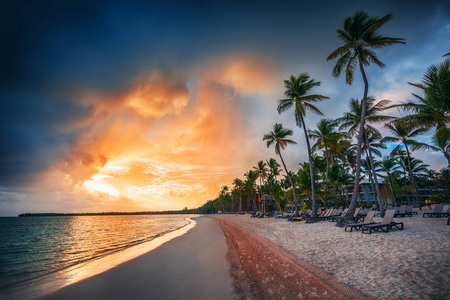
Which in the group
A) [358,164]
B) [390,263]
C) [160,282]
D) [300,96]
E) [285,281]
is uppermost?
[300,96]

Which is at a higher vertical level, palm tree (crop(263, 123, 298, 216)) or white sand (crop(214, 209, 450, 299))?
Result: palm tree (crop(263, 123, 298, 216))

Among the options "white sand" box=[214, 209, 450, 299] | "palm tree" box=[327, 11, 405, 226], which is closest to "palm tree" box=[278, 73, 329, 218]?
"palm tree" box=[327, 11, 405, 226]

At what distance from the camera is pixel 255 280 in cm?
546

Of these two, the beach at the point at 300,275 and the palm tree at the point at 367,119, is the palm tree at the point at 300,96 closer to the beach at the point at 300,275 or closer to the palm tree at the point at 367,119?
the palm tree at the point at 367,119

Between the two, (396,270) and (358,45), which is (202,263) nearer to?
(396,270)

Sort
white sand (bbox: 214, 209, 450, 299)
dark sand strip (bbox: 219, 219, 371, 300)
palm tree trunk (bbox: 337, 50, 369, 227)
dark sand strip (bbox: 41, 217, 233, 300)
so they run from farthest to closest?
1. palm tree trunk (bbox: 337, 50, 369, 227)
2. dark sand strip (bbox: 41, 217, 233, 300)
3. dark sand strip (bbox: 219, 219, 371, 300)
4. white sand (bbox: 214, 209, 450, 299)

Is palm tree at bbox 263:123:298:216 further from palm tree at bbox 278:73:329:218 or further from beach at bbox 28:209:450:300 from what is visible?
beach at bbox 28:209:450:300

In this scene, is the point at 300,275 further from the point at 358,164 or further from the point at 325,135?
the point at 325,135

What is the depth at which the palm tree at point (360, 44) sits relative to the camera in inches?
569

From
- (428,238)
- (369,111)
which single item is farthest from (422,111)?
(369,111)

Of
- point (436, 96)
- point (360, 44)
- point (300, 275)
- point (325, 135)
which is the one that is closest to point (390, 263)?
point (300, 275)

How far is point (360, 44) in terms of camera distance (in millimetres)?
15062

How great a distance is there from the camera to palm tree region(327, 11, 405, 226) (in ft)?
47.4

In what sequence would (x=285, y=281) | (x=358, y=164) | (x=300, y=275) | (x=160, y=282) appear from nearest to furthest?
(x=285, y=281)
(x=300, y=275)
(x=160, y=282)
(x=358, y=164)
